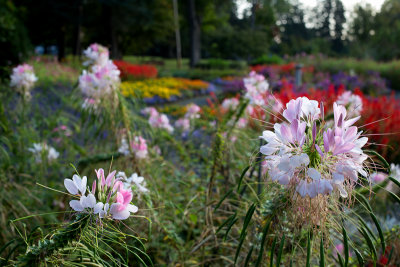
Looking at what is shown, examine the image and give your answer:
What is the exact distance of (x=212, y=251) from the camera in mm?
1584

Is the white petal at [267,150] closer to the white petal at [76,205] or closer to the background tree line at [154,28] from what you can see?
the white petal at [76,205]

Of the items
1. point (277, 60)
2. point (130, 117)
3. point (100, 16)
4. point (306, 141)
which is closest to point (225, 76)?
point (277, 60)

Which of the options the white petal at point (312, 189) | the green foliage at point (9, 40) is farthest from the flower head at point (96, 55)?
the green foliage at point (9, 40)

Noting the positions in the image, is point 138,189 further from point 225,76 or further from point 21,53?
point 225,76

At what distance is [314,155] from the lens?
703 millimetres

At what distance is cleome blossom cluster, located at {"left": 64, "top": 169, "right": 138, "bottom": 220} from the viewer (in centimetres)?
68

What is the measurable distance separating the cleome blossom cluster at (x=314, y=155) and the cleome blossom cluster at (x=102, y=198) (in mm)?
328

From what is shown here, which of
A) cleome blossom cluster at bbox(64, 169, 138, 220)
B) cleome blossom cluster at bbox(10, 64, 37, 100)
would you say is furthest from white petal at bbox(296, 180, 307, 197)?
cleome blossom cluster at bbox(10, 64, 37, 100)

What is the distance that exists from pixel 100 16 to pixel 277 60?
1020 centimetres

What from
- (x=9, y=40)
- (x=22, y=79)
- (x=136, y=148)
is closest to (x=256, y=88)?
(x=136, y=148)

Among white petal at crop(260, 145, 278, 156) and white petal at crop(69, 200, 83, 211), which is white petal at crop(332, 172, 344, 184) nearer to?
white petal at crop(260, 145, 278, 156)

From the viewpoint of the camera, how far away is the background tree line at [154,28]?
514 inches

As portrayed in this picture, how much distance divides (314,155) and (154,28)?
870 inches

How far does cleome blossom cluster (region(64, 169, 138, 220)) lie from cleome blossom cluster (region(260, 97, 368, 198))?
328 millimetres
